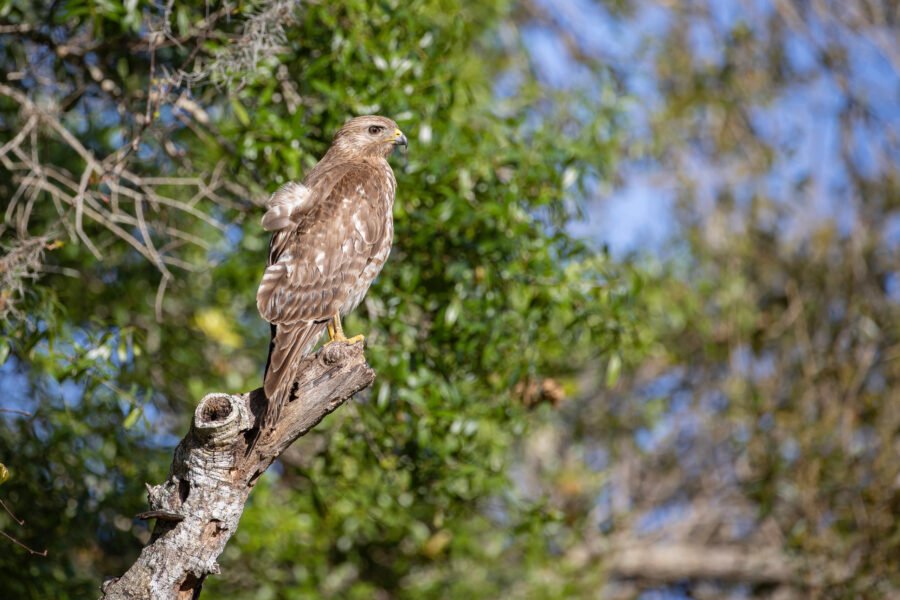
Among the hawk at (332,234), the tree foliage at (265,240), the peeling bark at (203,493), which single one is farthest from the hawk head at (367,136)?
the peeling bark at (203,493)

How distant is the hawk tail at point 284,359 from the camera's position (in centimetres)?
387

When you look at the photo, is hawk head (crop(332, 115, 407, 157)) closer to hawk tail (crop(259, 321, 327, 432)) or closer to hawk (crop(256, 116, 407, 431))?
hawk (crop(256, 116, 407, 431))

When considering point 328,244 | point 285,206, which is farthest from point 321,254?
point 285,206

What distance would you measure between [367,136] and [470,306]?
0.98 m

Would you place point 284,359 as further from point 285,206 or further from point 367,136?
point 367,136

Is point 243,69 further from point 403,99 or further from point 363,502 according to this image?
point 363,502

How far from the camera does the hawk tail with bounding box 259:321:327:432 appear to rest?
3.87 m

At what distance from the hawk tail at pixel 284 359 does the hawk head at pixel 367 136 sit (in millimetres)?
1022

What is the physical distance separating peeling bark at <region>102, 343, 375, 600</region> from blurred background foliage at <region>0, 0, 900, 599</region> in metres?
1.46

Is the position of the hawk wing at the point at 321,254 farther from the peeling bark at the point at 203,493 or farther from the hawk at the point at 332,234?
the peeling bark at the point at 203,493

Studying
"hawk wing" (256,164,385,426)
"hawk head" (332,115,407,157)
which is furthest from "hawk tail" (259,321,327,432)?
"hawk head" (332,115,407,157)

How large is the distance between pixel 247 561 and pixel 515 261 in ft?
10.5

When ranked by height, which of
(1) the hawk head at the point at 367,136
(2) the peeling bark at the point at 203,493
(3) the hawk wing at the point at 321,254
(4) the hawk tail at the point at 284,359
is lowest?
(2) the peeling bark at the point at 203,493

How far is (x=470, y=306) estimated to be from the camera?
5.55 m
